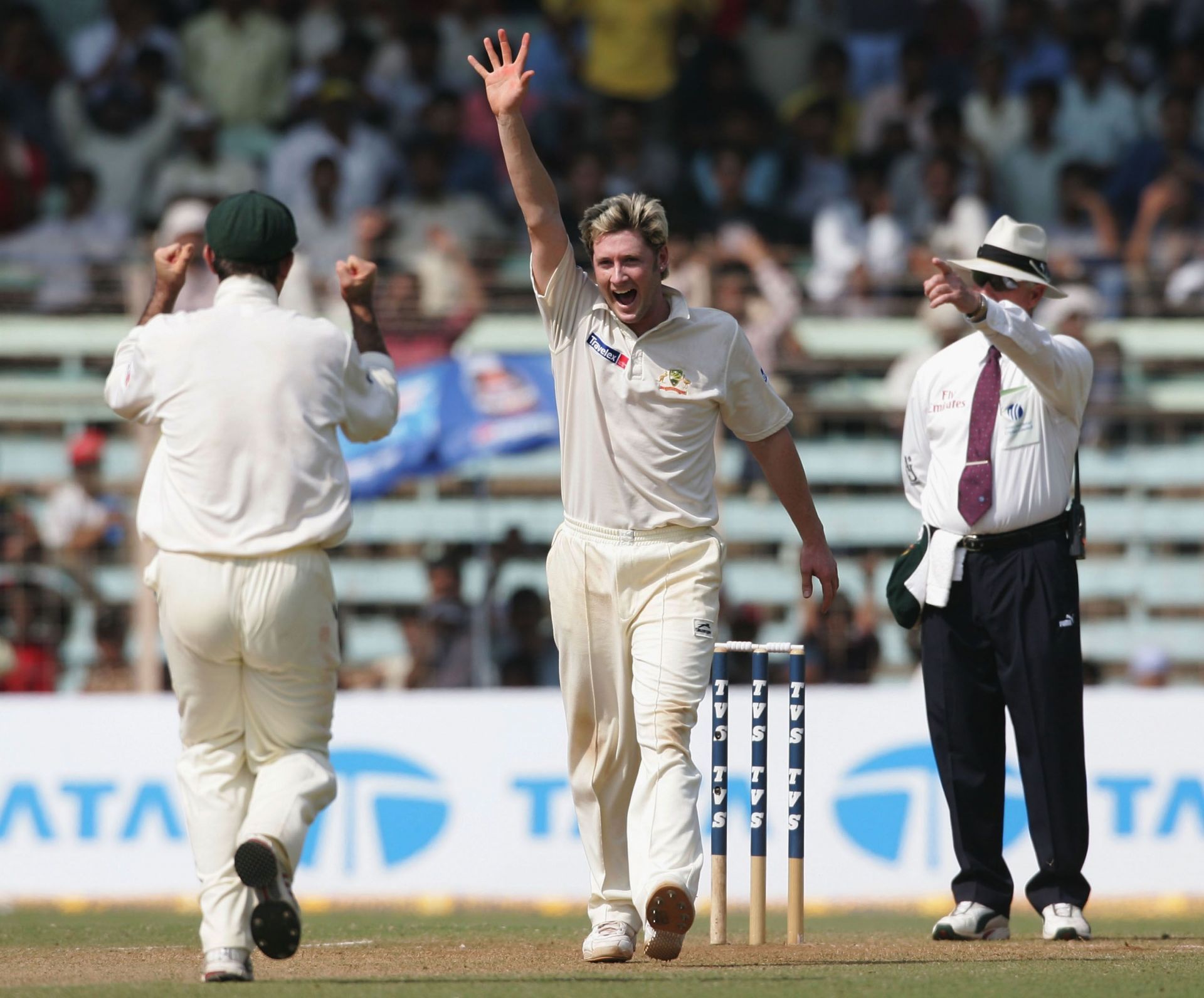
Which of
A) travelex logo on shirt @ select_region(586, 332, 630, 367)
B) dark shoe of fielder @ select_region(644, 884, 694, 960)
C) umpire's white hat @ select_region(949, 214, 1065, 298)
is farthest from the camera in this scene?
umpire's white hat @ select_region(949, 214, 1065, 298)

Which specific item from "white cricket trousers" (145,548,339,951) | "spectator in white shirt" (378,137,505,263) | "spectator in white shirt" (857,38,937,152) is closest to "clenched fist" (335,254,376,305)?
"white cricket trousers" (145,548,339,951)

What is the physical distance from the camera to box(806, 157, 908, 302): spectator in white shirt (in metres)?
12.6

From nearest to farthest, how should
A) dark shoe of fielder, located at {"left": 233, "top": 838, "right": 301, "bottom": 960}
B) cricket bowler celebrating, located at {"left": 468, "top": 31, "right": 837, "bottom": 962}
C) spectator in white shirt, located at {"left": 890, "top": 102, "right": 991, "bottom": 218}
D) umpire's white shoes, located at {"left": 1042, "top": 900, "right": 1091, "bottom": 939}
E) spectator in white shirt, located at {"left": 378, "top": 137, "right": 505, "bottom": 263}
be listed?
dark shoe of fielder, located at {"left": 233, "top": 838, "right": 301, "bottom": 960} → cricket bowler celebrating, located at {"left": 468, "top": 31, "right": 837, "bottom": 962} → umpire's white shoes, located at {"left": 1042, "top": 900, "right": 1091, "bottom": 939} → spectator in white shirt, located at {"left": 378, "top": 137, "right": 505, "bottom": 263} → spectator in white shirt, located at {"left": 890, "top": 102, "right": 991, "bottom": 218}

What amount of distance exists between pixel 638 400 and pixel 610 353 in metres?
0.16

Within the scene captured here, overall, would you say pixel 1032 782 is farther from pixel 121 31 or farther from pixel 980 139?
pixel 121 31

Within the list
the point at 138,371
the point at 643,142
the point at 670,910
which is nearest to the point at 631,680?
the point at 670,910

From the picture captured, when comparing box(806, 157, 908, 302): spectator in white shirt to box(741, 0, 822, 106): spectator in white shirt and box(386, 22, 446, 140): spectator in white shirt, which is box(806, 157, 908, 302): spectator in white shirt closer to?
box(741, 0, 822, 106): spectator in white shirt

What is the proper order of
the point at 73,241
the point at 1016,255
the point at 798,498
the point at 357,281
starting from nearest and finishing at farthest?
the point at 357,281 → the point at 798,498 → the point at 1016,255 → the point at 73,241

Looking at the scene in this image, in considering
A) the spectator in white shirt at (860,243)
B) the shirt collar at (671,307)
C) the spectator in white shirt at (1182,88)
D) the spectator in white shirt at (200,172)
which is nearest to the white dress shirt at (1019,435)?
the shirt collar at (671,307)

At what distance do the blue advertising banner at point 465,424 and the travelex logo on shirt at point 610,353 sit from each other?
5.12m

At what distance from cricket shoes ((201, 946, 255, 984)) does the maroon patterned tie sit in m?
2.82

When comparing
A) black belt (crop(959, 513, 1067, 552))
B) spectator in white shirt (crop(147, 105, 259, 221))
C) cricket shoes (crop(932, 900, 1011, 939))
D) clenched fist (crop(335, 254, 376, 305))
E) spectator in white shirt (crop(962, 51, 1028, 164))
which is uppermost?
spectator in white shirt (crop(962, 51, 1028, 164))

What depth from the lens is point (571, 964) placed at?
585cm

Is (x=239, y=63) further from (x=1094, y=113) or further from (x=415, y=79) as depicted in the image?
(x=1094, y=113)
